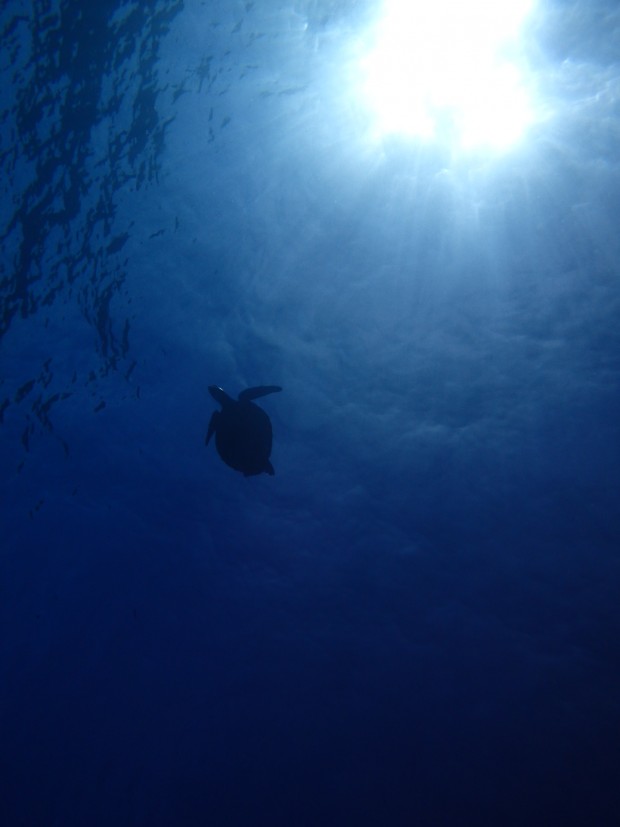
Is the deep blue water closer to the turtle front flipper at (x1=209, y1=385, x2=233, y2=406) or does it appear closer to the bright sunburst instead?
the bright sunburst

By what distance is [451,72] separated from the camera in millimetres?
8906

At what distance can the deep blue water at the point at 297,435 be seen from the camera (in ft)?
30.2

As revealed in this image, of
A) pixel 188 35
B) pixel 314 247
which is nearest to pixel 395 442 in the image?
pixel 314 247

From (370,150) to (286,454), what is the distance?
23.3 feet

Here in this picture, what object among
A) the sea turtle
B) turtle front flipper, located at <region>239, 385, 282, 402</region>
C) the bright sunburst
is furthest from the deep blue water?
the sea turtle

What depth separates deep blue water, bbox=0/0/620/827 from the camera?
9.20 metres

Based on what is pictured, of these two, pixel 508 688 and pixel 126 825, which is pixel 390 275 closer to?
pixel 508 688

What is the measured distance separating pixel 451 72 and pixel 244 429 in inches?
281

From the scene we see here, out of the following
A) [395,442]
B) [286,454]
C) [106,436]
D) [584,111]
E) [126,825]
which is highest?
[584,111]

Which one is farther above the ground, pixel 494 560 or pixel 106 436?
pixel 494 560

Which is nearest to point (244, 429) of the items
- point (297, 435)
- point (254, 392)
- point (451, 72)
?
point (254, 392)

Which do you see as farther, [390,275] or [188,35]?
[390,275]

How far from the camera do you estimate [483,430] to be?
12.3 meters

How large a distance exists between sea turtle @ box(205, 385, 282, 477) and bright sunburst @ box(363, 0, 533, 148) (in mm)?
5814
